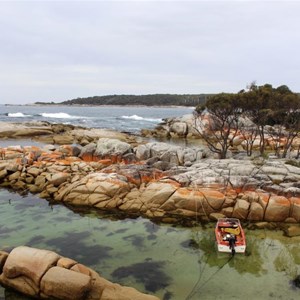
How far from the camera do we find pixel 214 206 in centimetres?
2091

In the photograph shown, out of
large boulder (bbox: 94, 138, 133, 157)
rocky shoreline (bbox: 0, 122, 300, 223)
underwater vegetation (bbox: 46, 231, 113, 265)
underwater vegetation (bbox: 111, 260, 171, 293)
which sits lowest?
underwater vegetation (bbox: 111, 260, 171, 293)

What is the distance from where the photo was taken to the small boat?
621 inches

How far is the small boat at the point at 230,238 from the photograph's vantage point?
15.8m

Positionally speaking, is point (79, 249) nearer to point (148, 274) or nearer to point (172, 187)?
point (148, 274)

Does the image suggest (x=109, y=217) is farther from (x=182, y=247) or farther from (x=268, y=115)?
(x=268, y=115)

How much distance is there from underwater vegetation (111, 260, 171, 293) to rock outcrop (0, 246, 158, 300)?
1.42m

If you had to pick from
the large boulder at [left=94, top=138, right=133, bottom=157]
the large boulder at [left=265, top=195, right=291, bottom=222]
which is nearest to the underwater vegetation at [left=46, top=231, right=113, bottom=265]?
the large boulder at [left=265, top=195, right=291, bottom=222]

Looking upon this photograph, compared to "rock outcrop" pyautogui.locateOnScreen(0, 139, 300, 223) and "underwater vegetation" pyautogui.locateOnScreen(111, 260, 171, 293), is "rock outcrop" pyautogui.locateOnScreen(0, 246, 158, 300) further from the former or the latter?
"rock outcrop" pyautogui.locateOnScreen(0, 139, 300, 223)

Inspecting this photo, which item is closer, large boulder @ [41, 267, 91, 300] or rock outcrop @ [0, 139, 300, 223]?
large boulder @ [41, 267, 91, 300]

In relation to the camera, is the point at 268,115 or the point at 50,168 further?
the point at 268,115

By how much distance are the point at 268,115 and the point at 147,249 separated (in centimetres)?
2490

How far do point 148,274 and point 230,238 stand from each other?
457 centimetres

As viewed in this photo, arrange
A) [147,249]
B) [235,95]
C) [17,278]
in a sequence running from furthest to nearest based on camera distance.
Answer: [235,95], [147,249], [17,278]

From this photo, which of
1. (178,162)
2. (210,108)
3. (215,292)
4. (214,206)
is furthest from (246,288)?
(210,108)
